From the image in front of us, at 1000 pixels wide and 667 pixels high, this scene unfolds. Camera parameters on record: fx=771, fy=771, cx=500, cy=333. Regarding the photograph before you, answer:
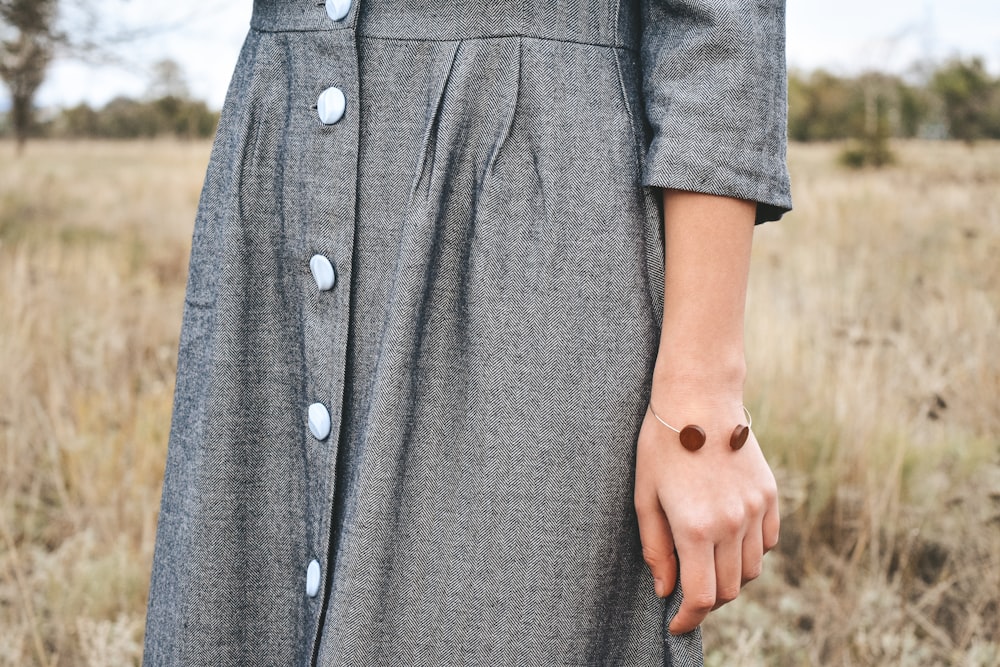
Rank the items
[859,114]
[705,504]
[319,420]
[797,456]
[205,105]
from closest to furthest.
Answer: [705,504] → [319,420] → [797,456] → [205,105] → [859,114]

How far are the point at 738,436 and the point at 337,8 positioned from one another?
56cm

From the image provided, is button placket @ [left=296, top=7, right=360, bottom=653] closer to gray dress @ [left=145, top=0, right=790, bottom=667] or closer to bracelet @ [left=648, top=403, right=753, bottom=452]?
gray dress @ [left=145, top=0, right=790, bottom=667]

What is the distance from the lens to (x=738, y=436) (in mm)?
685

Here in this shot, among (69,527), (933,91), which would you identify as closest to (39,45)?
(69,527)

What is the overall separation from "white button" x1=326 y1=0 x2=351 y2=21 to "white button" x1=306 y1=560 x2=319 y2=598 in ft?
1.78

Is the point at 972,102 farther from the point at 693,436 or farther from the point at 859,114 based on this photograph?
the point at 693,436

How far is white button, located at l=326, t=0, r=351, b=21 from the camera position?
0.76 meters

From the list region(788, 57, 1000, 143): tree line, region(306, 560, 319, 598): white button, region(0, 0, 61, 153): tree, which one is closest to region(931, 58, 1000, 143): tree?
region(788, 57, 1000, 143): tree line

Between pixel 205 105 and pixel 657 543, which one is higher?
pixel 205 105

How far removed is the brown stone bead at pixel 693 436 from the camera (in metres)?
0.67

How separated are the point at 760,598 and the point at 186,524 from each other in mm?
2057

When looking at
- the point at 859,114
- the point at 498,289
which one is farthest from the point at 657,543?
the point at 859,114

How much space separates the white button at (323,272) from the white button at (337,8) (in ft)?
0.79

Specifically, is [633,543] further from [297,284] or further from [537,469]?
[297,284]
